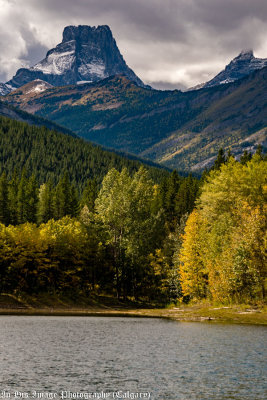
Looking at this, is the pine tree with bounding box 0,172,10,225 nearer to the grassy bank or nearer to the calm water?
the grassy bank

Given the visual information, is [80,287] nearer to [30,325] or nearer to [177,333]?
[30,325]

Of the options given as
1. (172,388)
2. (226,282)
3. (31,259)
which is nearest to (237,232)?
(226,282)

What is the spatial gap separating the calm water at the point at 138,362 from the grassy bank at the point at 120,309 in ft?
39.8

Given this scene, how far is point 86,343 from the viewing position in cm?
4775

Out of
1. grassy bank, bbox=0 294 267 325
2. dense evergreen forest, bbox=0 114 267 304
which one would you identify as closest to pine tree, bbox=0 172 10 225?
dense evergreen forest, bbox=0 114 267 304

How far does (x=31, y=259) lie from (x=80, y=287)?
15.7 m

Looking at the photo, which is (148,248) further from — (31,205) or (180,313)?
(31,205)

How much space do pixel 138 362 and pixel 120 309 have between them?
206ft

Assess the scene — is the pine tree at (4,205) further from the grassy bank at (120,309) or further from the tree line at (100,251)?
the grassy bank at (120,309)

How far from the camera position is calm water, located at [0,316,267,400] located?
2780 centimetres

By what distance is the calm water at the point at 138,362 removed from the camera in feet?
91.2

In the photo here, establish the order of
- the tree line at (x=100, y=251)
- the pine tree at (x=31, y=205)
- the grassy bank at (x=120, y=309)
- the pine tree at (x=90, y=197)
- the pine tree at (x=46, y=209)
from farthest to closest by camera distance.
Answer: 1. the pine tree at (x=46, y=209)
2. the pine tree at (x=31, y=205)
3. the pine tree at (x=90, y=197)
4. the tree line at (x=100, y=251)
5. the grassy bank at (x=120, y=309)

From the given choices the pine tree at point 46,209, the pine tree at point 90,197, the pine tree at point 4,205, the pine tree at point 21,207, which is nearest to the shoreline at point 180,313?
the pine tree at point 4,205

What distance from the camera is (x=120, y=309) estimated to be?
9900 centimetres
